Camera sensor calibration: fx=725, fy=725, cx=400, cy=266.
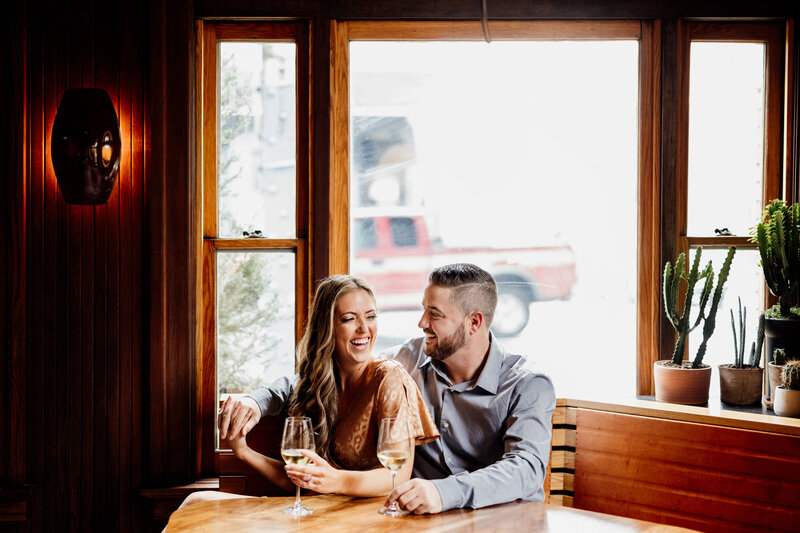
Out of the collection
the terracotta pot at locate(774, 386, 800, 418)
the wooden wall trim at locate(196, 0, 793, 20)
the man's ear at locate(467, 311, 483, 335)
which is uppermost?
the wooden wall trim at locate(196, 0, 793, 20)

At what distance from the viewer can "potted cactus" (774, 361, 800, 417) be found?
2.40m

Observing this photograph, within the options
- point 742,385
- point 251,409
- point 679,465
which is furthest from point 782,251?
point 251,409

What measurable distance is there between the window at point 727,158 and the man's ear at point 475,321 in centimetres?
111

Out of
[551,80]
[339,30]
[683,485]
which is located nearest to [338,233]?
[339,30]

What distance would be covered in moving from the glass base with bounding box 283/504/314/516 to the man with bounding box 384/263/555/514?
60 centimetres

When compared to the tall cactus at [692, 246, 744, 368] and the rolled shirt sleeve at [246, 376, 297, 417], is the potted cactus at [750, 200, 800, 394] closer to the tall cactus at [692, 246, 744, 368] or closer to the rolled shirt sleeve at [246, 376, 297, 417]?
the tall cactus at [692, 246, 744, 368]

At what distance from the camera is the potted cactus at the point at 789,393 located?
94.5 inches

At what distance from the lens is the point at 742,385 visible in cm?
268

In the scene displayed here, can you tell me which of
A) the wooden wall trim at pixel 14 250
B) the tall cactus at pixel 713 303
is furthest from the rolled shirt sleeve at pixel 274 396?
the tall cactus at pixel 713 303

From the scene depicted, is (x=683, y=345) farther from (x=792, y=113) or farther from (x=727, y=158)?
(x=792, y=113)

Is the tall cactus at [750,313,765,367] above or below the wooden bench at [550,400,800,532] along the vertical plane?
→ above

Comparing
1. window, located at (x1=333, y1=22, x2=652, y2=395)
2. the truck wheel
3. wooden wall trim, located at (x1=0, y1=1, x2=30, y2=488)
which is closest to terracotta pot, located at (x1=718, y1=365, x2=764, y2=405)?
window, located at (x1=333, y1=22, x2=652, y2=395)

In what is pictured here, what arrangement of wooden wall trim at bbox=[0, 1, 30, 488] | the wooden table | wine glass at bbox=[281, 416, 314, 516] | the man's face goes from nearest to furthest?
the wooden table < wine glass at bbox=[281, 416, 314, 516] < the man's face < wooden wall trim at bbox=[0, 1, 30, 488]

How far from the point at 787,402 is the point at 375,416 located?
139 centimetres
